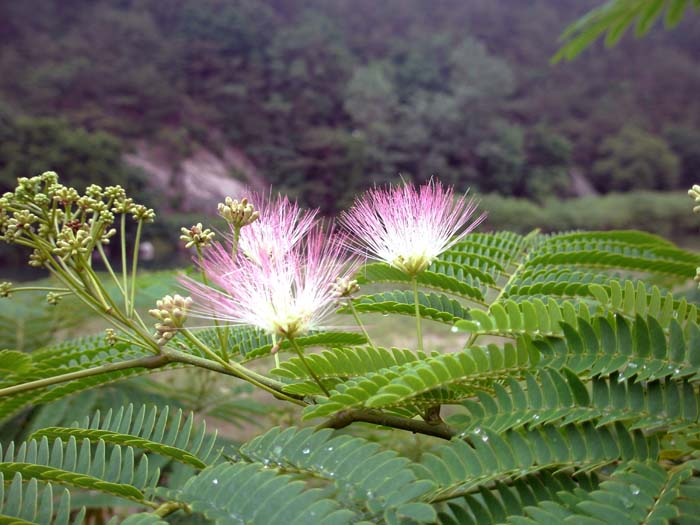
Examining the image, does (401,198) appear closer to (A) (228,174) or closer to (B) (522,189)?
(A) (228,174)

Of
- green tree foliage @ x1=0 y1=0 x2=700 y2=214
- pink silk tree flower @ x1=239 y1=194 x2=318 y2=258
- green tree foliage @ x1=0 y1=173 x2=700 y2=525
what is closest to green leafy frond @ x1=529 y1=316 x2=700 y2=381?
green tree foliage @ x1=0 y1=173 x2=700 y2=525

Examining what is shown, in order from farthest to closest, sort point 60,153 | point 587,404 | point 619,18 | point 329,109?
1. point 329,109
2. point 60,153
3. point 619,18
4. point 587,404

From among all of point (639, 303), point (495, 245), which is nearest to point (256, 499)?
point (639, 303)

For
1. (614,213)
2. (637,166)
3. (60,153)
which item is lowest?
(60,153)

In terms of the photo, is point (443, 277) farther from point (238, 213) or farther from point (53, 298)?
point (53, 298)

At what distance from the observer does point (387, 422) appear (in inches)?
22.8

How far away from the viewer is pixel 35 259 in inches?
23.9

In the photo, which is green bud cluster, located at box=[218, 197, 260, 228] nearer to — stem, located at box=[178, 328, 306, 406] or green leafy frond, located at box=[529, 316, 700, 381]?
stem, located at box=[178, 328, 306, 406]

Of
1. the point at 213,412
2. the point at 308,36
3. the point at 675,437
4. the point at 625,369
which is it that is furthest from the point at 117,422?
the point at 308,36

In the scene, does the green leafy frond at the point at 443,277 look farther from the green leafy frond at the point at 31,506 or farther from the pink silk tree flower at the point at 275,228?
the green leafy frond at the point at 31,506

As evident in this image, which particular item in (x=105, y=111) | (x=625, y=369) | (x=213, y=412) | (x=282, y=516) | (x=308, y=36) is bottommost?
(x=213, y=412)

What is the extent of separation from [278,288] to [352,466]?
0.70 feet

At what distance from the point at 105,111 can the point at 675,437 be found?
59.0ft

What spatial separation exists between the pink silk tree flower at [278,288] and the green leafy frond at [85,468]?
194 millimetres
